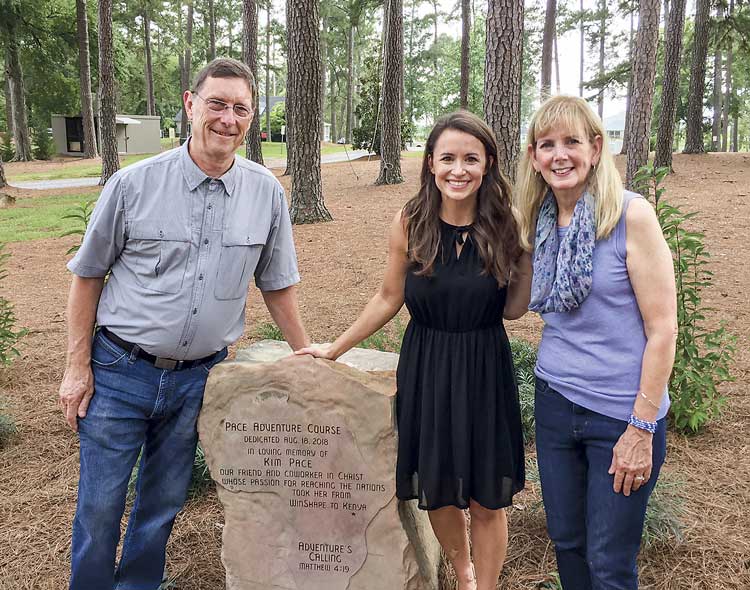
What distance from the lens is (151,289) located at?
2436 mm

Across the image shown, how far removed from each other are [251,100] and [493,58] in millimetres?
4807

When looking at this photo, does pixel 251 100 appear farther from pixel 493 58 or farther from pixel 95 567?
pixel 493 58

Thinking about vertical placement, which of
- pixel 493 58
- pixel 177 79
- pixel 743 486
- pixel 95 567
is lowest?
pixel 743 486

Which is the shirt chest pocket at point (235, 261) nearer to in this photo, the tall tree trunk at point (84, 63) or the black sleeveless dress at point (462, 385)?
the black sleeveless dress at point (462, 385)

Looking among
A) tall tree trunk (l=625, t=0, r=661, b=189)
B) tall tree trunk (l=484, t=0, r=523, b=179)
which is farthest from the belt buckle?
tall tree trunk (l=625, t=0, r=661, b=189)

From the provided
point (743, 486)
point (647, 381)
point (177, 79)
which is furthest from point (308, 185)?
point (177, 79)

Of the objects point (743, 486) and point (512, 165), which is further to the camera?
point (512, 165)

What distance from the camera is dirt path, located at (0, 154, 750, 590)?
10.3 feet

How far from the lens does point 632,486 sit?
6.82 ft

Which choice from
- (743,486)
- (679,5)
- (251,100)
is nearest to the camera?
(251,100)

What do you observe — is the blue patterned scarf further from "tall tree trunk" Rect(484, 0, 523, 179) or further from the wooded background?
"tall tree trunk" Rect(484, 0, 523, 179)

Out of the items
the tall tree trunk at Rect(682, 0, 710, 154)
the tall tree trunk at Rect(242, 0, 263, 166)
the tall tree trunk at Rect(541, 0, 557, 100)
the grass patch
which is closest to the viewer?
the grass patch

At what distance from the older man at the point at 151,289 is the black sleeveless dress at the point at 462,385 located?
0.76 m

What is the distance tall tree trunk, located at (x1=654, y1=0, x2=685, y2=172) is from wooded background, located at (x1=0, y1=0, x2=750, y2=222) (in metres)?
0.03
